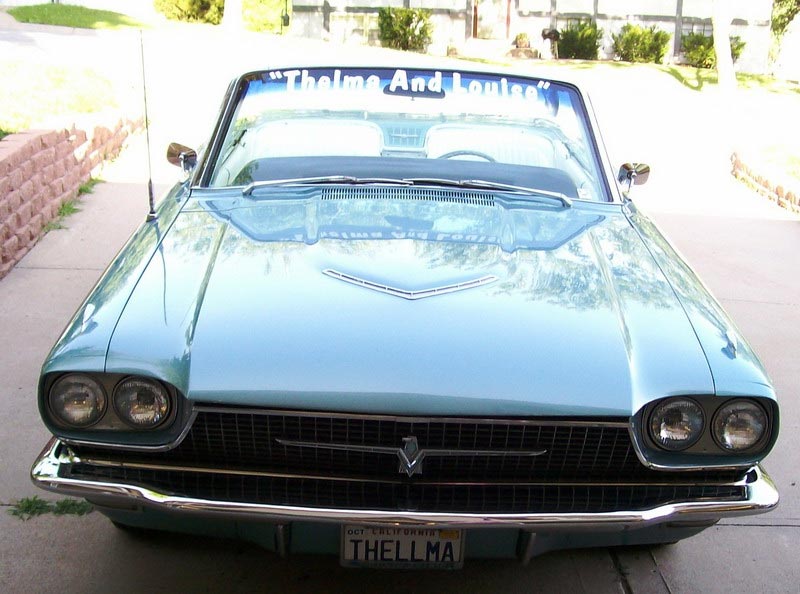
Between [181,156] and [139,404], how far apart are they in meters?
1.88

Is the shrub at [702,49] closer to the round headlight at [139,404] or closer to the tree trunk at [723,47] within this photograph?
the tree trunk at [723,47]

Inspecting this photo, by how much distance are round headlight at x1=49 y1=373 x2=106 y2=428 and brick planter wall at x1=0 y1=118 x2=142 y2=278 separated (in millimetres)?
3617

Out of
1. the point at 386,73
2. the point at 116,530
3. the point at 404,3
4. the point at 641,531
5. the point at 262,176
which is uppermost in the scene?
the point at 404,3

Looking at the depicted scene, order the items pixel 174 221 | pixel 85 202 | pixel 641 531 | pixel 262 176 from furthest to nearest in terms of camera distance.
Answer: pixel 85 202 < pixel 262 176 < pixel 174 221 < pixel 641 531

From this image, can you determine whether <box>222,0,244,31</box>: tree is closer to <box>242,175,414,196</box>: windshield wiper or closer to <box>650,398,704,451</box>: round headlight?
<box>242,175,414,196</box>: windshield wiper

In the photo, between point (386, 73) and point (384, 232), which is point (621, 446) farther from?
point (386, 73)

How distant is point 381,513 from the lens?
2.36 metres

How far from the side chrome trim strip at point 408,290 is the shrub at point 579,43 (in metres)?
24.1

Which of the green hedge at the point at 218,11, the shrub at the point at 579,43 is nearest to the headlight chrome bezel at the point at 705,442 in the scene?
the shrub at the point at 579,43

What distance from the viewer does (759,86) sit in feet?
73.6

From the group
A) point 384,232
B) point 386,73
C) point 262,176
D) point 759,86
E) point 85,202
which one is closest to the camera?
point 384,232

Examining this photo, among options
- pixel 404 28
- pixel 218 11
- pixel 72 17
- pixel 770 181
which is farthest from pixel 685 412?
pixel 218 11

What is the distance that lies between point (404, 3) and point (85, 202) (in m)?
20.7

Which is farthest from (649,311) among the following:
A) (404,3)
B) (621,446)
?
(404,3)
